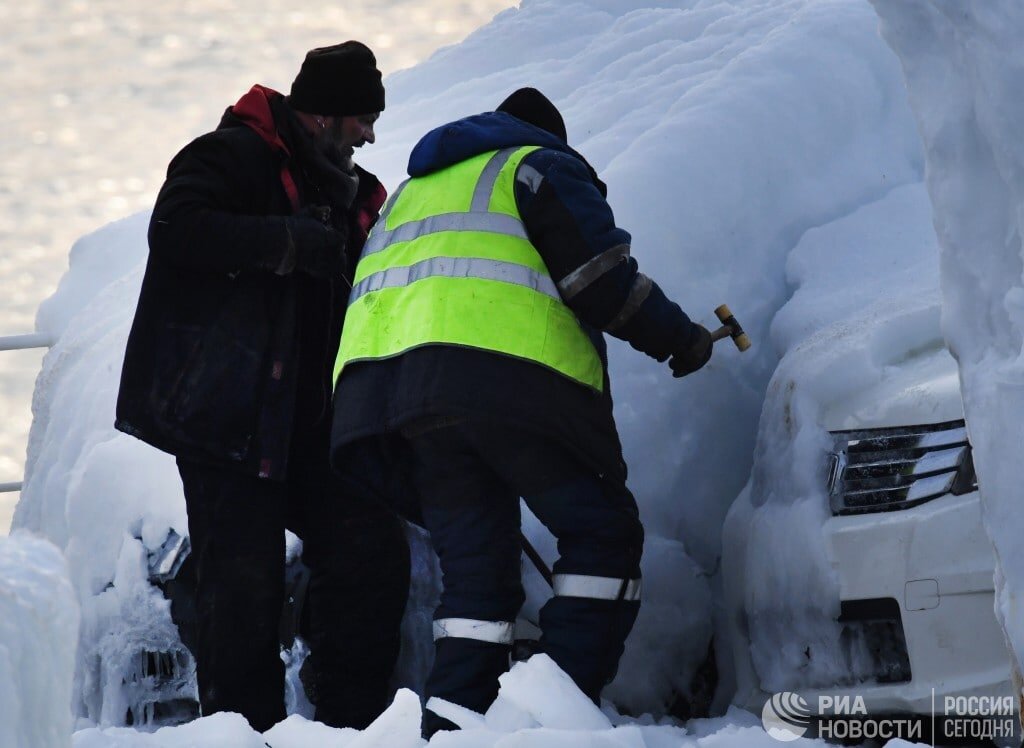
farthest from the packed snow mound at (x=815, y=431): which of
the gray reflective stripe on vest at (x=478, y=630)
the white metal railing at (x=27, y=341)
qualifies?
the white metal railing at (x=27, y=341)

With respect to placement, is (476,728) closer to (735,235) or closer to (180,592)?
(180,592)

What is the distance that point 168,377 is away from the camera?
11.0 ft

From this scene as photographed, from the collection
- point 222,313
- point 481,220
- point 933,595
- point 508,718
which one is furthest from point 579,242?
point 508,718

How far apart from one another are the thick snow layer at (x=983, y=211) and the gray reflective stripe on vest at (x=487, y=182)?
3.62 feet

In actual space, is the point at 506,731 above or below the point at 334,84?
below

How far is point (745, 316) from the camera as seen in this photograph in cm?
375

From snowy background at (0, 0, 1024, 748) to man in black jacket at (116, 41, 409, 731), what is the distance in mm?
283

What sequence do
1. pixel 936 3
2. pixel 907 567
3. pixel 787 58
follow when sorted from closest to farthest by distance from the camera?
pixel 936 3
pixel 907 567
pixel 787 58

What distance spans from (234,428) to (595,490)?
0.87m

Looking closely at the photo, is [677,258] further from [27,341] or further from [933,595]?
[27,341]

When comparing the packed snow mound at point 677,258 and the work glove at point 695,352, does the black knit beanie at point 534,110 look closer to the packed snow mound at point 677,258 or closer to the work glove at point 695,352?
the packed snow mound at point 677,258

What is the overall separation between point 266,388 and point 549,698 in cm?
134

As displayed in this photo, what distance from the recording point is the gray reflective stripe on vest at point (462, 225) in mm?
3059

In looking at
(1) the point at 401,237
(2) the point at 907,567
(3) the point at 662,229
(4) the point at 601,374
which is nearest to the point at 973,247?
(2) the point at 907,567
